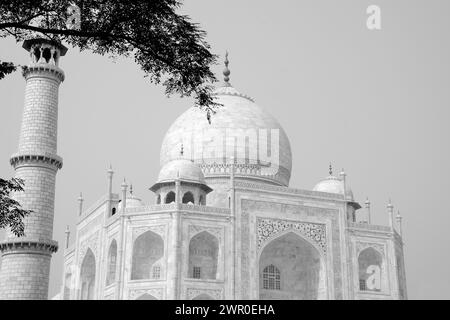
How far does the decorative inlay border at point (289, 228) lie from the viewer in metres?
25.0

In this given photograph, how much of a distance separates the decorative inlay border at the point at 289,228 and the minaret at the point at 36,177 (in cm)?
Result: 745

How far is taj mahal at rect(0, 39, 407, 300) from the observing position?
21.2m

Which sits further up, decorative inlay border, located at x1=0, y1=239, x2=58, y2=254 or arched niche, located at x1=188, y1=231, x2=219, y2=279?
arched niche, located at x1=188, y1=231, x2=219, y2=279

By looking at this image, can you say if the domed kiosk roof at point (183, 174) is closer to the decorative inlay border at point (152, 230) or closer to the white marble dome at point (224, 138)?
the white marble dome at point (224, 138)

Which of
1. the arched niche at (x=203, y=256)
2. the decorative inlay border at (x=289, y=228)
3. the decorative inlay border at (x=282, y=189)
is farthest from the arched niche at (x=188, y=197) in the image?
the decorative inlay border at (x=289, y=228)

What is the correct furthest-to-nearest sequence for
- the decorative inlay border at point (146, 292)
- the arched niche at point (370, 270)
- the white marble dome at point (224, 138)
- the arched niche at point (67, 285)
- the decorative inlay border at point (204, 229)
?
the white marble dome at point (224, 138) < the arched niche at point (67, 285) < the arched niche at point (370, 270) < the decorative inlay border at point (204, 229) < the decorative inlay border at point (146, 292)

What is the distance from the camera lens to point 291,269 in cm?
2645

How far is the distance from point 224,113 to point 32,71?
10968 millimetres

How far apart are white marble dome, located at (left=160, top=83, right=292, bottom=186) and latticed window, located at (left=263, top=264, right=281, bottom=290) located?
4579 mm

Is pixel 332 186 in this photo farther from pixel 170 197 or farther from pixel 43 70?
pixel 43 70

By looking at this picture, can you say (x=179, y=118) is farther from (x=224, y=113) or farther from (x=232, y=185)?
(x=232, y=185)

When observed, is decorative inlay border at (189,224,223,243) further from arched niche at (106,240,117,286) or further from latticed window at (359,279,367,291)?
latticed window at (359,279,367,291)

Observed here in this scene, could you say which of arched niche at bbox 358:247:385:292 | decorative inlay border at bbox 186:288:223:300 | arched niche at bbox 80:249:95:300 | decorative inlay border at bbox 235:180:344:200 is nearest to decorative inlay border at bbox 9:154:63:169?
decorative inlay border at bbox 186:288:223:300
